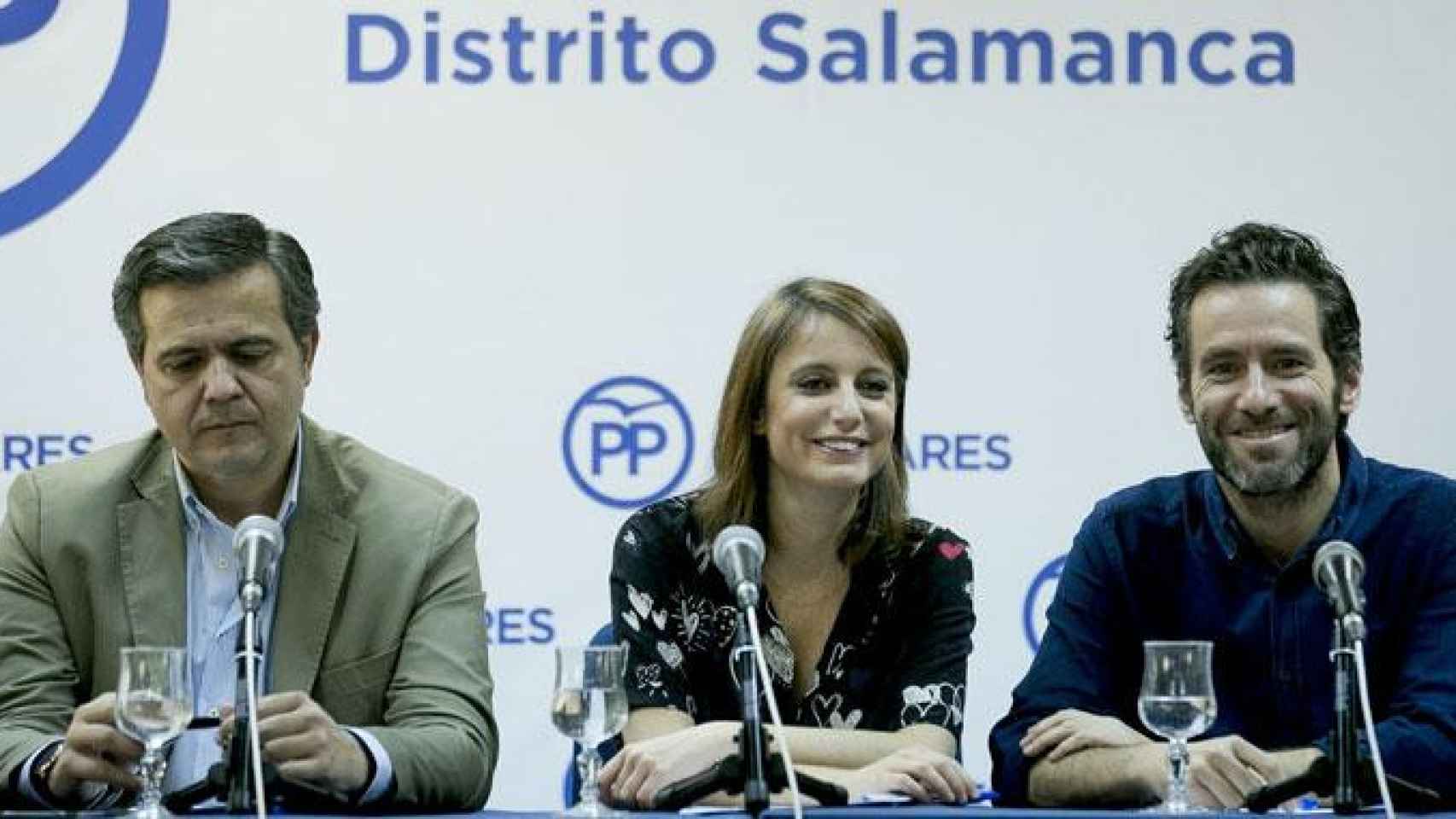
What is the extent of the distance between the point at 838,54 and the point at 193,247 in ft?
5.85

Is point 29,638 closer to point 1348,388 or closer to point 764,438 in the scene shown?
point 764,438

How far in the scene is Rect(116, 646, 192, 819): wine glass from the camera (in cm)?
317

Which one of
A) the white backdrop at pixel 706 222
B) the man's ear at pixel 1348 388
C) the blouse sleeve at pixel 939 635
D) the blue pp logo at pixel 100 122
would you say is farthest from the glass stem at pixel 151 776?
the blue pp logo at pixel 100 122

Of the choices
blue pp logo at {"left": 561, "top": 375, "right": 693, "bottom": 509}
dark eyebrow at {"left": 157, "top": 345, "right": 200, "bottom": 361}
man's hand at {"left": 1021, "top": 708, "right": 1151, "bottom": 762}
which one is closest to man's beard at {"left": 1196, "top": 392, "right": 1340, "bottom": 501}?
man's hand at {"left": 1021, "top": 708, "right": 1151, "bottom": 762}

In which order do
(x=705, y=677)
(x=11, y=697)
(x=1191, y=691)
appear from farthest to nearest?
1. (x=705, y=677)
2. (x=11, y=697)
3. (x=1191, y=691)

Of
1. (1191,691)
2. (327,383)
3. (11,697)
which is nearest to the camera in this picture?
(1191,691)

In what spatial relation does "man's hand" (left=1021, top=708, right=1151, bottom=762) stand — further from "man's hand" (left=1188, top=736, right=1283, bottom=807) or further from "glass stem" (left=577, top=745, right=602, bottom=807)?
"glass stem" (left=577, top=745, right=602, bottom=807)

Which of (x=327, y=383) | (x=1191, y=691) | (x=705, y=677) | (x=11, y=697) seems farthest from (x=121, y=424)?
(x=1191, y=691)

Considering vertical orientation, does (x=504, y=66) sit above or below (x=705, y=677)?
above

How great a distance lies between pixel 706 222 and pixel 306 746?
2.09 m

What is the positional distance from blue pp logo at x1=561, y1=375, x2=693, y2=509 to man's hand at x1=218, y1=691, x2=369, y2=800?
170cm

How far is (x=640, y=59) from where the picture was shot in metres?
5.13

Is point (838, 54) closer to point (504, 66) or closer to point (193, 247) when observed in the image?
point (504, 66)

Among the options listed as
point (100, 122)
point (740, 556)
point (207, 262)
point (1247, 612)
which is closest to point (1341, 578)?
point (1247, 612)
